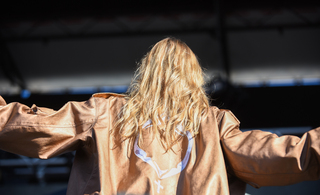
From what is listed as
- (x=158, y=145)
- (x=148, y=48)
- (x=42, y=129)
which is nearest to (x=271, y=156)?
(x=158, y=145)

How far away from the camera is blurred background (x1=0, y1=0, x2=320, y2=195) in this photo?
3920 mm

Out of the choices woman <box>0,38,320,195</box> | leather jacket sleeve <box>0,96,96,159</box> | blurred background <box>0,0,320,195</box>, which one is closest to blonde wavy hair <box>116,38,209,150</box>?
woman <box>0,38,320,195</box>

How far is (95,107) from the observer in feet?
3.27

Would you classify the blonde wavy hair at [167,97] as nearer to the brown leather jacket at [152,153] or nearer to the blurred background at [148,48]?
the brown leather jacket at [152,153]

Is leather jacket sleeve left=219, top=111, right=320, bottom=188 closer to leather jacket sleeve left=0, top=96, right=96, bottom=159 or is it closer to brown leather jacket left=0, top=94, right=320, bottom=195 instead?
brown leather jacket left=0, top=94, right=320, bottom=195

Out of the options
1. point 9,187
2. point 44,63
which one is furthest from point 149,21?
point 9,187

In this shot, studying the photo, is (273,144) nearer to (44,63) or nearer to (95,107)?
Answer: (95,107)

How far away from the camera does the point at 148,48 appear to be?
409 cm

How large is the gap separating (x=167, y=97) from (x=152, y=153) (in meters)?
0.21

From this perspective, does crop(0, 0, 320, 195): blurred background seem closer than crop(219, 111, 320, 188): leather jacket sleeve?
No

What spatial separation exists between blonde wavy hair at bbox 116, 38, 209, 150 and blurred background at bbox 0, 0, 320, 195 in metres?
2.83

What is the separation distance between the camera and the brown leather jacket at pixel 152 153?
2.81 ft

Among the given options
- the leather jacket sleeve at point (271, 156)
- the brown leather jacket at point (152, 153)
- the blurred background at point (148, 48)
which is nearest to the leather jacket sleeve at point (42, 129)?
the brown leather jacket at point (152, 153)

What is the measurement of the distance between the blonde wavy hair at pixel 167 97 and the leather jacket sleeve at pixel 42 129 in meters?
0.13
